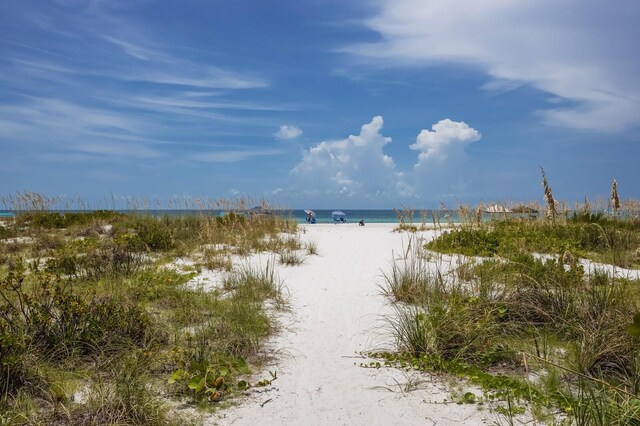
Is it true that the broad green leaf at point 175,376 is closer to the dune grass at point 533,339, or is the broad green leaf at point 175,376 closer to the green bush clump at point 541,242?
the dune grass at point 533,339

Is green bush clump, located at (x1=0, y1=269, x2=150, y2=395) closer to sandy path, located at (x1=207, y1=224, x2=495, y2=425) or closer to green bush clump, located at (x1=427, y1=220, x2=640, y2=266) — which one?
sandy path, located at (x1=207, y1=224, x2=495, y2=425)

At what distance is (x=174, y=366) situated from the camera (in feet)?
15.3

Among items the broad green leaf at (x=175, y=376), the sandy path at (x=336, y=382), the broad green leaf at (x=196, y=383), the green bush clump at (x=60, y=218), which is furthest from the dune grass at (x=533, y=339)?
the green bush clump at (x=60, y=218)

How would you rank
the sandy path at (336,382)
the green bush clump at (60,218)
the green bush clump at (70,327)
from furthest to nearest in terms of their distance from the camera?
1. the green bush clump at (60,218)
2. the green bush clump at (70,327)
3. the sandy path at (336,382)

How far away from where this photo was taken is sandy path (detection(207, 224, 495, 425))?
3.92 m

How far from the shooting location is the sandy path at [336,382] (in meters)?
3.92

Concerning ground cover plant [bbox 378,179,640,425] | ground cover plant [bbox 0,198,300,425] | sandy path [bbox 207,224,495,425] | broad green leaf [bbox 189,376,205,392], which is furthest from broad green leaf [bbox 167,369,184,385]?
ground cover plant [bbox 378,179,640,425]

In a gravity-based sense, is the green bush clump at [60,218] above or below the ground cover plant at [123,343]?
above

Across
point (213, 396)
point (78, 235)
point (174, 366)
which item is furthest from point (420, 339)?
point (78, 235)

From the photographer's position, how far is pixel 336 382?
4.63 metres

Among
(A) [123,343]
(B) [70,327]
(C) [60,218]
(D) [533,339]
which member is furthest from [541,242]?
(C) [60,218]

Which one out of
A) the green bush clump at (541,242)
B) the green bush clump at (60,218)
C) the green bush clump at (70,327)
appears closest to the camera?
the green bush clump at (70,327)

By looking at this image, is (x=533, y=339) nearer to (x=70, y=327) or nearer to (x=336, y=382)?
(x=336, y=382)

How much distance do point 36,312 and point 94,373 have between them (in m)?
1.04
